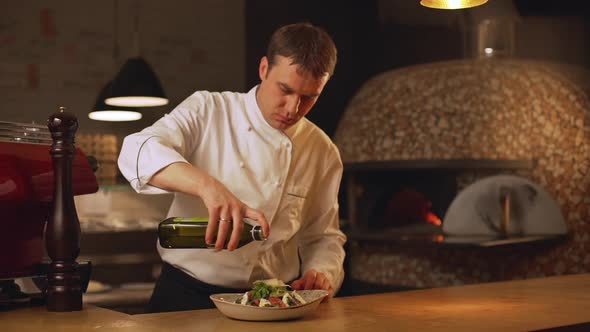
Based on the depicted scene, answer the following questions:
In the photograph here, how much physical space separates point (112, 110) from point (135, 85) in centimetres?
45

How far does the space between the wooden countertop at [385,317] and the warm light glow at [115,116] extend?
3.02 metres

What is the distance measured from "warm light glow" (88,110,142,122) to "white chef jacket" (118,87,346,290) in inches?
94.3

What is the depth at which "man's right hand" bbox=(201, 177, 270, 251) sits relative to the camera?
68.2 inches

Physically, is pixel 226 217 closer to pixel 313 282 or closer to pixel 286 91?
pixel 313 282

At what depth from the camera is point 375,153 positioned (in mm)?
5227

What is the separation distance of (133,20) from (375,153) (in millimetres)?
1793

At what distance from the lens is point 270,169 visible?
2.48 metres

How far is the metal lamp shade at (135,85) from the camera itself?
4422 millimetres

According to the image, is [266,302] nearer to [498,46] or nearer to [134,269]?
[134,269]

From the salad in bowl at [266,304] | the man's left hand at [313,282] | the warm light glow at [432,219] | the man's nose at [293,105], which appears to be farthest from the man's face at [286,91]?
the warm light glow at [432,219]

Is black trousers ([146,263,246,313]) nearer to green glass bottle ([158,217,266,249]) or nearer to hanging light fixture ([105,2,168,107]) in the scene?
green glass bottle ([158,217,266,249])

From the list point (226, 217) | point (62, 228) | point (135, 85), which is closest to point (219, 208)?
point (226, 217)

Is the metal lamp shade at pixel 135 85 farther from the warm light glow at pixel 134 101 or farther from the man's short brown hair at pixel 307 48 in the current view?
the man's short brown hair at pixel 307 48

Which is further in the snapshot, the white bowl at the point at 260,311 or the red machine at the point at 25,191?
the red machine at the point at 25,191
